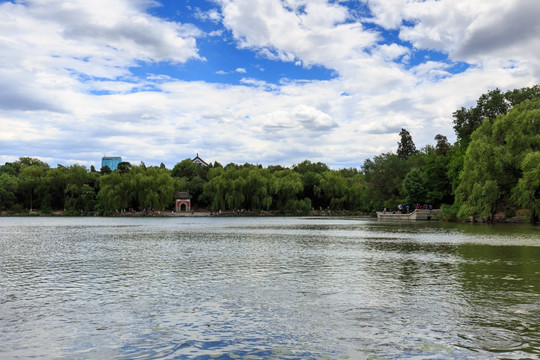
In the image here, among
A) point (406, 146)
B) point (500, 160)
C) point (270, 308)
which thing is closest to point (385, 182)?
point (406, 146)

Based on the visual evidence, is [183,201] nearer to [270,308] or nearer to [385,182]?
[385,182]

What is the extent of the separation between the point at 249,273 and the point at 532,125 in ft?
140

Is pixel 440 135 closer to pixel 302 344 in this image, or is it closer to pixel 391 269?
pixel 391 269

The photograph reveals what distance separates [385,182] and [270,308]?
236 ft

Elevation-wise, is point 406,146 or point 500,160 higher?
point 406,146

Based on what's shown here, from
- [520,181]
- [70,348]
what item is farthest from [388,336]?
[520,181]

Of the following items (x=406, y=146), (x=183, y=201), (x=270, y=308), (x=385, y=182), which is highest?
(x=406, y=146)

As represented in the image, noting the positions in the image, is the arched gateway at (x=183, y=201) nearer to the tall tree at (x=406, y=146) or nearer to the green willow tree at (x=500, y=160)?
the tall tree at (x=406, y=146)

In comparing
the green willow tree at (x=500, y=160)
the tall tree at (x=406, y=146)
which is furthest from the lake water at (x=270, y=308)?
the tall tree at (x=406, y=146)

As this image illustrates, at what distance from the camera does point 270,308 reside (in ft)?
32.4

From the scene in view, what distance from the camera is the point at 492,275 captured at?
557 inches

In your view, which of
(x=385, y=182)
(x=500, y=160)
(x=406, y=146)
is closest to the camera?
(x=500, y=160)

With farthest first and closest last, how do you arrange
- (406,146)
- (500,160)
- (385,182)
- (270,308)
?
1. (406,146)
2. (385,182)
3. (500,160)
4. (270,308)

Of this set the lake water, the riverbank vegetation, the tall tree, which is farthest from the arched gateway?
the lake water
